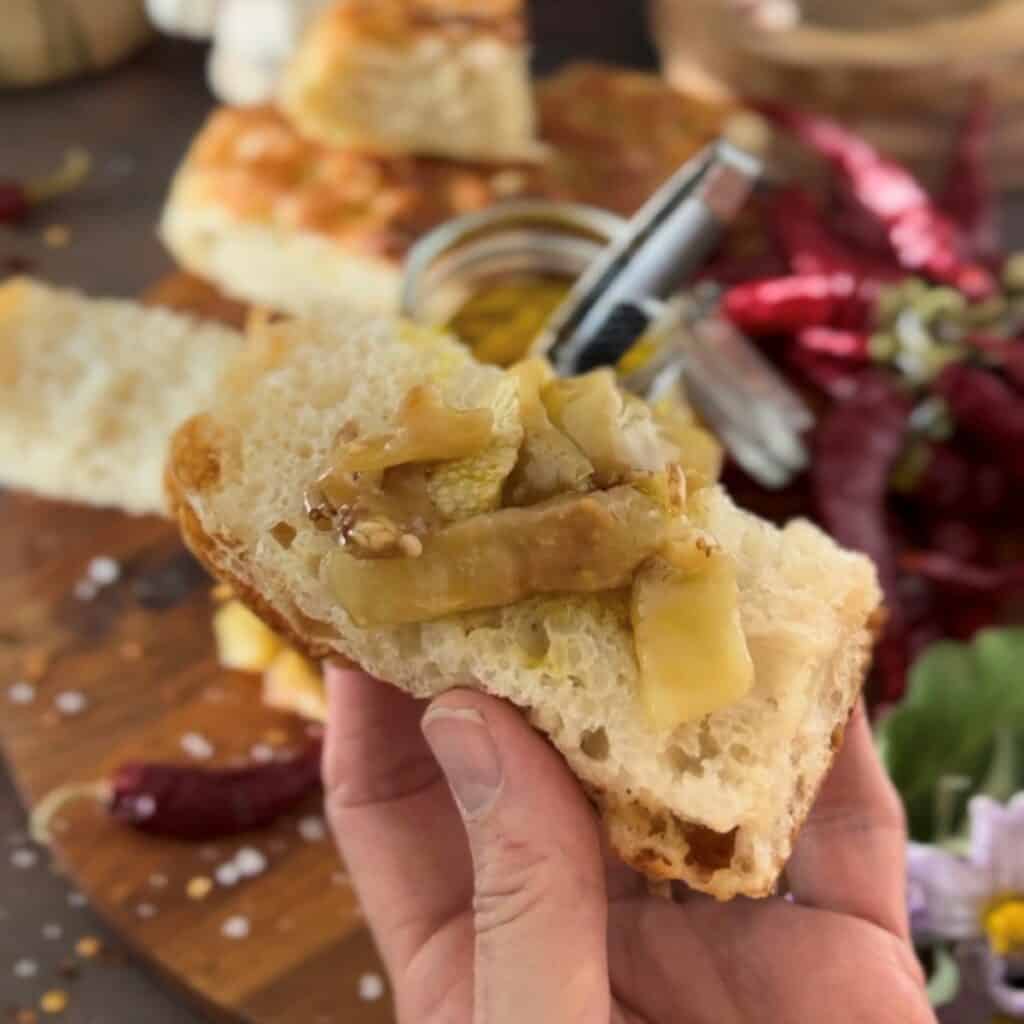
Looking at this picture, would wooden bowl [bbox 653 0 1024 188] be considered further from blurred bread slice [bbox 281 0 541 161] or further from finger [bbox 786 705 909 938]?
finger [bbox 786 705 909 938]

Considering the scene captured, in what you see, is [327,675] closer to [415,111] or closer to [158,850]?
[158,850]

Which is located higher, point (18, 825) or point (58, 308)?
point (58, 308)

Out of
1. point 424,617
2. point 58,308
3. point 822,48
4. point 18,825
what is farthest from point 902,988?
point 822,48

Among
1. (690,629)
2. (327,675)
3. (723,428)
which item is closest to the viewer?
(690,629)

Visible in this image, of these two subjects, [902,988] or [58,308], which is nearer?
[902,988]

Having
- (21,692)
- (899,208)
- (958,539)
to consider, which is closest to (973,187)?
(899,208)

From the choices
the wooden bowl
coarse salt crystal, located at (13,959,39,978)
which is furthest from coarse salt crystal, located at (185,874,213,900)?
the wooden bowl

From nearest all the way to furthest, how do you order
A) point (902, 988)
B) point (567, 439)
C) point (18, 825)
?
point (567, 439) < point (902, 988) < point (18, 825)
